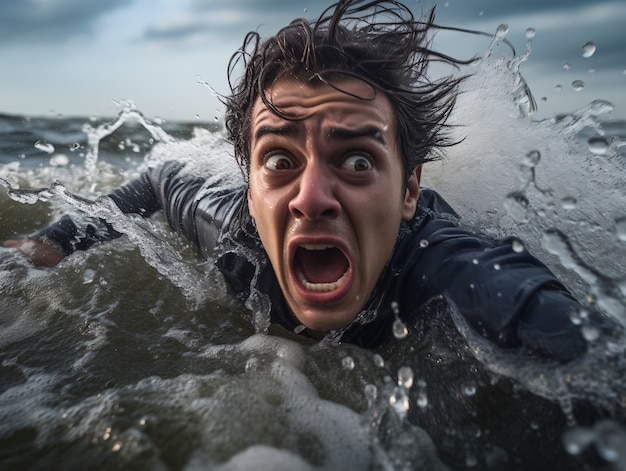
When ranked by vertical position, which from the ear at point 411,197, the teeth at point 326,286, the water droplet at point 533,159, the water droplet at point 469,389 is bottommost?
the water droplet at point 469,389

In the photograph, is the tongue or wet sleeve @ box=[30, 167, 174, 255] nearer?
the tongue

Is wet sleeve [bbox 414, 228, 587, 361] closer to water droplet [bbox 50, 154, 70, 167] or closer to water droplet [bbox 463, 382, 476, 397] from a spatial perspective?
water droplet [bbox 463, 382, 476, 397]

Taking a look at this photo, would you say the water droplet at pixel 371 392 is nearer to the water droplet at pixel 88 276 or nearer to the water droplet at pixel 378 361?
the water droplet at pixel 378 361

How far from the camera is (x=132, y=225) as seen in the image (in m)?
3.52

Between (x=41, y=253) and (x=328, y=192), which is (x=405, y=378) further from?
(x=41, y=253)

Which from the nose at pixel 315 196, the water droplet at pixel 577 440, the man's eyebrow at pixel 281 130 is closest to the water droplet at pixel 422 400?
the water droplet at pixel 577 440

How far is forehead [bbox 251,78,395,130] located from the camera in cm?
208

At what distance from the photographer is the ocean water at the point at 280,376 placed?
4.88ft

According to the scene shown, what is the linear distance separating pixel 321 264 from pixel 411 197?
0.57 metres

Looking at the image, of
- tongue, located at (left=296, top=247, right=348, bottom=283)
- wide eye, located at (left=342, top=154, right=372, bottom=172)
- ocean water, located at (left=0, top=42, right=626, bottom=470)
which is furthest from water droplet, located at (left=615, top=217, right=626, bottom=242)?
tongue, located at (left=296, top=247, right=348, bottom=283)

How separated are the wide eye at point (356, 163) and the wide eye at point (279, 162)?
0.23 meters

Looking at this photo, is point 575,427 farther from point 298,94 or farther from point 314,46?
point 314,46

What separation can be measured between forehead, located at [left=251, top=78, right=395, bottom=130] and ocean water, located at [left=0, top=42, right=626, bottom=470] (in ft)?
2.14

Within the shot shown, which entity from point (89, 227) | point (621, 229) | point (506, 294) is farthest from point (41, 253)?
point (621, 229)
